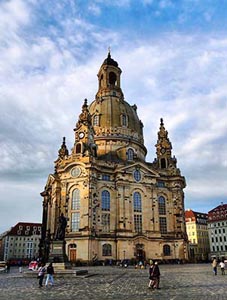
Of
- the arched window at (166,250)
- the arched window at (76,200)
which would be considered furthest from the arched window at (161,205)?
the arched window at (76,200)

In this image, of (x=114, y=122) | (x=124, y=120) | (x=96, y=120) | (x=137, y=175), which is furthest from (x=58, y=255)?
(x=124, y=120)

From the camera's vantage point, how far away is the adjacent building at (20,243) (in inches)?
4003

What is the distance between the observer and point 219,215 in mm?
95438

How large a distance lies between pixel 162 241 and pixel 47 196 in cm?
2903

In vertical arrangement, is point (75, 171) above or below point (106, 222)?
above

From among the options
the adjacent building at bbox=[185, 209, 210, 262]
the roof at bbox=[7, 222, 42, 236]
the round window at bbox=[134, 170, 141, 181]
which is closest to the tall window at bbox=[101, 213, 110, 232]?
the round window at bbox=[134, 170, 141, 181]

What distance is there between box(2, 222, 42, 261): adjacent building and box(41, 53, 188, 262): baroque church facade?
35.6m

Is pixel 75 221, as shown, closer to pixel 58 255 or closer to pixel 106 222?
pixel 106 222

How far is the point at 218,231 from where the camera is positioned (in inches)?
3688

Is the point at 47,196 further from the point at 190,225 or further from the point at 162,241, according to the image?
the point at 190,225

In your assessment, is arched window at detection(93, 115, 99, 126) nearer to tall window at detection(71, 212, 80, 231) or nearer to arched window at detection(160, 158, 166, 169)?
arched window at detection(160, 158, 166, 169)

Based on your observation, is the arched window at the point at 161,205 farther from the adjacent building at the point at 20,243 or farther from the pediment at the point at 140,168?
the adjacent building at the point at 20,243

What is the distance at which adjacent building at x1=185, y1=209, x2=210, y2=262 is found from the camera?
332ft

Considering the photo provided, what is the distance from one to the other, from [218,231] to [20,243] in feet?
210
